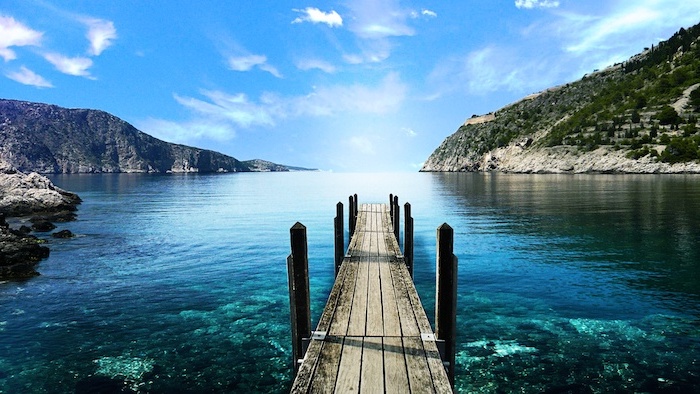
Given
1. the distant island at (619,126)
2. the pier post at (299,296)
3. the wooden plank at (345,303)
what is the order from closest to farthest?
the wooden plank at (345,303)
the pier post at (299,296)
the distant island at (619,126)

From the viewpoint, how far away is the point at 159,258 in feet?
71.7

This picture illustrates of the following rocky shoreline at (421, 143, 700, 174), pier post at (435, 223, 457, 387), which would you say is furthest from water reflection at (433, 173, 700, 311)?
rocky shoreline at (421, 143, 700, 174)

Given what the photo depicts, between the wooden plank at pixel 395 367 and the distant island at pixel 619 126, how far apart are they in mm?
112883

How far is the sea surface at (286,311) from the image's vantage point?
9289mm

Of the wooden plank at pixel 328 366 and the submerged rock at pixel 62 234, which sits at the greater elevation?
the wooden plank at pixel 328 366

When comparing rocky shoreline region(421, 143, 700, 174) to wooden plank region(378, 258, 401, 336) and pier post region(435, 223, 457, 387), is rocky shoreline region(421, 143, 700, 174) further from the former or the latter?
pier post region(435, 223, 457, 387)

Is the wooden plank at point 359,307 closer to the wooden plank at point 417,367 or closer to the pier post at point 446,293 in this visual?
the wooden plank at point 417,367

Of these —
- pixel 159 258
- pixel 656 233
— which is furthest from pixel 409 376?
pixel 656 233

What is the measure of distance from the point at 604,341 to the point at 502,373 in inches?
144

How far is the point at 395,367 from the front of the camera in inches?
253

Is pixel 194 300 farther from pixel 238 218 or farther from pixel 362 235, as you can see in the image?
pixel 238 218

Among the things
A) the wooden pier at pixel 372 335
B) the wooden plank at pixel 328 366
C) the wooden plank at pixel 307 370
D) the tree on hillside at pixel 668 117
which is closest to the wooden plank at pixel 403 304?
the wooden pier at pixel 372 335

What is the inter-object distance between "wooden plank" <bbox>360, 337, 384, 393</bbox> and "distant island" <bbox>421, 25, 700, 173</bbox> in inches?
4454

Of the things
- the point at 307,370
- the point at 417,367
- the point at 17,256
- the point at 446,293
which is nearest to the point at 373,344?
the point at 417,367
